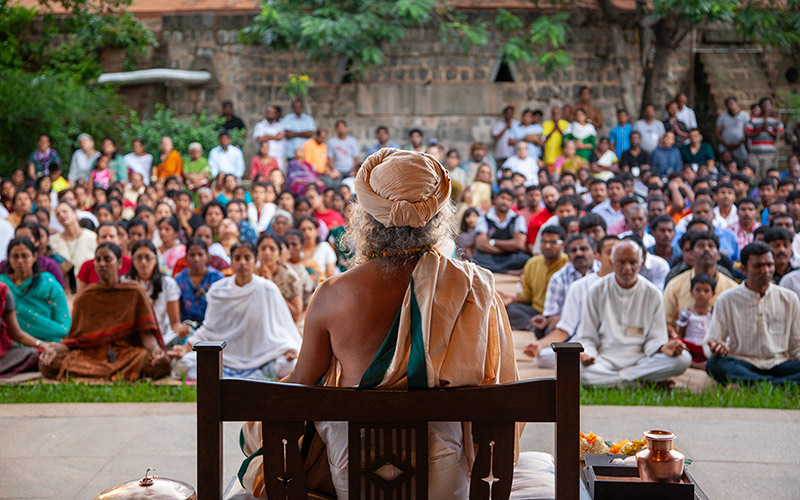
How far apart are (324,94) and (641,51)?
17.9 feet

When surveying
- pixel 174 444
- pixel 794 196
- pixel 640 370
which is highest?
pixel 794 196

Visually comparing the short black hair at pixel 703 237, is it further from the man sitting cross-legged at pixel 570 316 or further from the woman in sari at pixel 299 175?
the woman in sari at pixel 299 175

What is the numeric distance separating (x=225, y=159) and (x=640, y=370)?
352 inches

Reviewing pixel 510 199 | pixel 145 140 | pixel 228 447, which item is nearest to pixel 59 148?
pixel 145 140

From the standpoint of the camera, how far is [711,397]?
4.94 metres

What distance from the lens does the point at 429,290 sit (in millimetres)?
2111

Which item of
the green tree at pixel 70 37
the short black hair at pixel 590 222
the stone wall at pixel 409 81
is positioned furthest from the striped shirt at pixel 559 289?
the green tree at pixel 70 37

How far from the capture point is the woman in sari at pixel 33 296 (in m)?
6.23

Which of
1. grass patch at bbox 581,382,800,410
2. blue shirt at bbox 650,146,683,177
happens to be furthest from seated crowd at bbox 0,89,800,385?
blue shirt at bbox 650,146,683,177

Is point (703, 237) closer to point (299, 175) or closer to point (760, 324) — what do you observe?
point (760, 324)

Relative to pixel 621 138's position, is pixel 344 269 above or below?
below

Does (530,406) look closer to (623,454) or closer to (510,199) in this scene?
(623,454)

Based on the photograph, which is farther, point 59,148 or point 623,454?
point 59,148

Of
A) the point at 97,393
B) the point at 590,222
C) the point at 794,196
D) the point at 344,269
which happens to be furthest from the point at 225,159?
the point at 97,393
